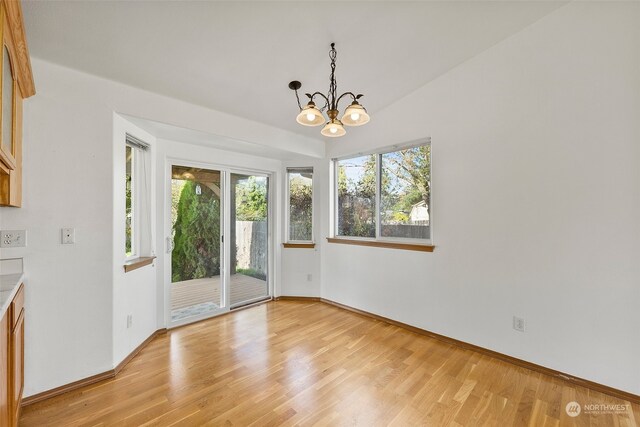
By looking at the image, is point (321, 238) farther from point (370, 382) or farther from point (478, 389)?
point (478, 389)


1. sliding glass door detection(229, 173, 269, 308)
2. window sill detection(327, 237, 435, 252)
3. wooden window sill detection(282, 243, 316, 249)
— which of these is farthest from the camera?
wooden window sill detection(282, 243, 316, 249)

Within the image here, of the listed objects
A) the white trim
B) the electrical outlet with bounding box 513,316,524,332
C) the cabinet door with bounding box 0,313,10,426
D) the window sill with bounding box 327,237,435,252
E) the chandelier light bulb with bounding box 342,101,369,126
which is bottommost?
the electrical outlet with bounding box 513,316,524,332

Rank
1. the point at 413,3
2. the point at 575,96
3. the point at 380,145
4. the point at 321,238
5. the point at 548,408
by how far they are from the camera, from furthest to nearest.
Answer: the point at 321,238
the point at 380,145
the point at 575,96
the point at 413,3
the point at 548,408

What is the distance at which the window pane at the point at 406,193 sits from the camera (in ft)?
10.5

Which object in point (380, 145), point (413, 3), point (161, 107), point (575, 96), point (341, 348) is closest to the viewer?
point (413, 3)

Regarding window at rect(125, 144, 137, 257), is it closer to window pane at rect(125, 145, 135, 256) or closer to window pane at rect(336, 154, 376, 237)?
window pane at rect(125, 145, 135, 256)

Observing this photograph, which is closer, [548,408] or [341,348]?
[548,408]

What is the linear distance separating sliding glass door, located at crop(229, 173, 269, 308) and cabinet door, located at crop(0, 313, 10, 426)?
2417mm

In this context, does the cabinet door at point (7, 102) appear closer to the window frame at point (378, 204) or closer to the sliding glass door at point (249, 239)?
the sliding glass door at point (249, 239)

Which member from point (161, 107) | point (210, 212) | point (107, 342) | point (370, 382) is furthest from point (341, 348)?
point (161, 107)

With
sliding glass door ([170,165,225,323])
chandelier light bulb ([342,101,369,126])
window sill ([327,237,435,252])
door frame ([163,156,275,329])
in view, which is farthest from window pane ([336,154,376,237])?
chandelier light bulb ([342,101,369,126])

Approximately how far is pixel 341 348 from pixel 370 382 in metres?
0.60

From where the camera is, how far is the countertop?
1218 millimetres

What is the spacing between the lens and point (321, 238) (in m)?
4.19
